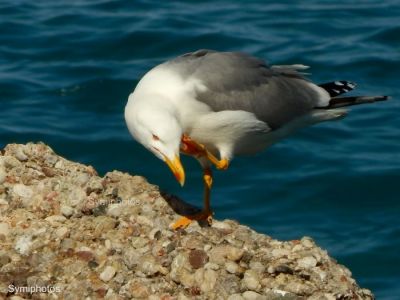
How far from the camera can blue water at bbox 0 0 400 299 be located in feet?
39.8

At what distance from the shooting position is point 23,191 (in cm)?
686

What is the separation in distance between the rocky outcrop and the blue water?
4.40 meters

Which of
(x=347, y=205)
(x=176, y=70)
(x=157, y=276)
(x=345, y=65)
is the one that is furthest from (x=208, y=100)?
(x=345, y=65)

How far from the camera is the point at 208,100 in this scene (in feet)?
25.8

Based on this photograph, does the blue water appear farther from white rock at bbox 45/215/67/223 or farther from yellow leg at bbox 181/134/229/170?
white rock at bbox 45/215/67/223

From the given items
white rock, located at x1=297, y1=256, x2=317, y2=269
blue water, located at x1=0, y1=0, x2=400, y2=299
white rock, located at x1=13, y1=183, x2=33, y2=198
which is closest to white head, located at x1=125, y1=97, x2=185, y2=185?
white rock, located at x1=13, y1=183, x2=33, y2=198

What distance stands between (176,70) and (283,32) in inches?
372

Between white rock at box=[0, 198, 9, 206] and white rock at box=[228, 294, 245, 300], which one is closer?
white rock at box=[228, 294, 245, 300]

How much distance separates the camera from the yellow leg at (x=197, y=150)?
7848mm

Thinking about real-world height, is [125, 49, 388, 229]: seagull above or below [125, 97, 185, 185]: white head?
above

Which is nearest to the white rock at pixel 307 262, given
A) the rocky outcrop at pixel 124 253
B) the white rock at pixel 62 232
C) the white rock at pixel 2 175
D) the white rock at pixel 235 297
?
the rocky outcrop at pixel 124 253

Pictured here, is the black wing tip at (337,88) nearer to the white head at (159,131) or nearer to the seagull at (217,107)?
the seagull at (217,107)

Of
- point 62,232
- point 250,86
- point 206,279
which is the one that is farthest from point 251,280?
point 250,86

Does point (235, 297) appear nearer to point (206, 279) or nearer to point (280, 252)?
point (206, 279)
